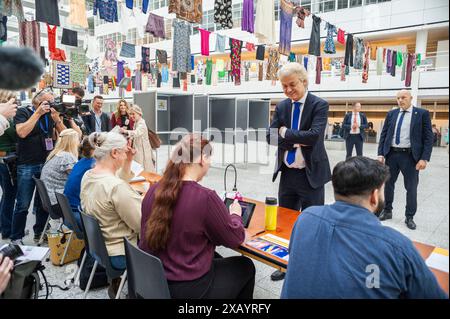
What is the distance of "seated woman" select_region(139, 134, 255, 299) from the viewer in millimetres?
1367

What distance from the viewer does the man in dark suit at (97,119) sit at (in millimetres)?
4755

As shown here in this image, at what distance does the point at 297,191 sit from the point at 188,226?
1.14 meters

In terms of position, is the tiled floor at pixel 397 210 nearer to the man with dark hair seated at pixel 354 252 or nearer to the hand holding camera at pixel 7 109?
the man with dark hair seated at pixel 354 252

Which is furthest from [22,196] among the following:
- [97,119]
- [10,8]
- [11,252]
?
[10,8]

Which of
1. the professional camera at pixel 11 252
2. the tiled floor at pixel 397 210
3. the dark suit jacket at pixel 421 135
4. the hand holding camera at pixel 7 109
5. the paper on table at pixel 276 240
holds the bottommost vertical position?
the tiled floor at pixel 397 210

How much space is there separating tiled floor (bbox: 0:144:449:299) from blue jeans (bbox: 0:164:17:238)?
233mm

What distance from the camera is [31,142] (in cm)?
310

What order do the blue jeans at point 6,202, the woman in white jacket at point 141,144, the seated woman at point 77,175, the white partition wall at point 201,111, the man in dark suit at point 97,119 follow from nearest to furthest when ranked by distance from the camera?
the seated woman at point 77,175 → the blue jeans at point 6,202 → the woman in white jacket at point 141,144 → the man in dark suit at point 97,119 → the white partition wall at point 201,111

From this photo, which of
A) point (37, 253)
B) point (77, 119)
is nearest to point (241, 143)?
point (77, 119)

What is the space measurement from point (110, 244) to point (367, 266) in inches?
61.8

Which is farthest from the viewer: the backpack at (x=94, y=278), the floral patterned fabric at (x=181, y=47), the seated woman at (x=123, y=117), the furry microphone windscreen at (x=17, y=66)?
the floral patterned fabric at (x=181, y=47)

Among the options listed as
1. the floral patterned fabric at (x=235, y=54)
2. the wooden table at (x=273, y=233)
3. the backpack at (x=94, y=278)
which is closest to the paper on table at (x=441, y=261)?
the wooden table at (x=273, y=233)

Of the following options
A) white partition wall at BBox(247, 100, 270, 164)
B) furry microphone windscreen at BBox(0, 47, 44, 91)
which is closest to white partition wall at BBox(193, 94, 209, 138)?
white partition wall at BBox(247, 100, 270, 164)

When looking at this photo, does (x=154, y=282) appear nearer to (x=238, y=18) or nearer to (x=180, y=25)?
(x=180, y=25)
